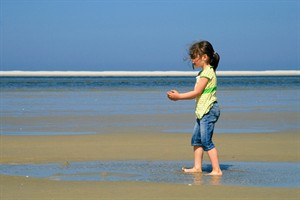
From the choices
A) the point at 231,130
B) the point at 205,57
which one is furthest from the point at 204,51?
the point at 231,130

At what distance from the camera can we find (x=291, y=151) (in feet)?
32.1

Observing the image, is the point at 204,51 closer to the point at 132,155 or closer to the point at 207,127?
the point at 207,127

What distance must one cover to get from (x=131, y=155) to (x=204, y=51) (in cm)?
204

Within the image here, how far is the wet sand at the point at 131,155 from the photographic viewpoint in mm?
6512

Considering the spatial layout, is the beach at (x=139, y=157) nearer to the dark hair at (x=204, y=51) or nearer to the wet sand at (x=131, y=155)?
the wet sand at (x=131, y=155)

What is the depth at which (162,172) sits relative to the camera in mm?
7977

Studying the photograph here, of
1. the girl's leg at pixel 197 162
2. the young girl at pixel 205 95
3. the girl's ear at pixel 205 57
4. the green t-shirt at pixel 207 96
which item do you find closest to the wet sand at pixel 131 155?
the girl's leg at pixel 197 162

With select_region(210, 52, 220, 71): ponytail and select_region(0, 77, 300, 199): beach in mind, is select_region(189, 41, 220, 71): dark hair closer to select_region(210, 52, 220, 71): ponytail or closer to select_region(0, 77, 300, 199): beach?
select_region(210, 52, 220, 71): ponytail

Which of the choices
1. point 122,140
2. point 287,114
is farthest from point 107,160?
point 287,114

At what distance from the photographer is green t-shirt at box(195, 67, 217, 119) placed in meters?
8.06

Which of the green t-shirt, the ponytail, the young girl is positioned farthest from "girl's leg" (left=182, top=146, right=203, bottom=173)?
the ponytail

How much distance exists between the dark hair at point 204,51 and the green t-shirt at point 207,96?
4.0 inches

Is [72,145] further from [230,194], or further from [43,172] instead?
[230,194]

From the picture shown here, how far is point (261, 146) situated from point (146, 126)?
365cm
